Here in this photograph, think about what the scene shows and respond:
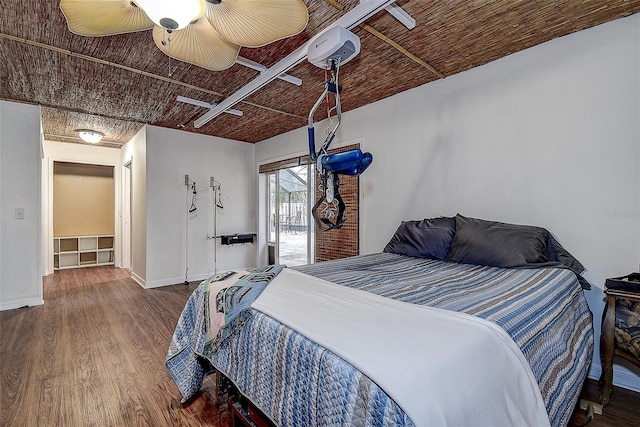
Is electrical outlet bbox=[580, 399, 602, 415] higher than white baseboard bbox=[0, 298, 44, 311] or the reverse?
the reverse

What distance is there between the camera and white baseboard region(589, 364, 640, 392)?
1.97 m

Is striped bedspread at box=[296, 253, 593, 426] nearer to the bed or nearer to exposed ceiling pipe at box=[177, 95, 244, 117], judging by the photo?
the bed

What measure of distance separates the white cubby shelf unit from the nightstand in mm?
7848

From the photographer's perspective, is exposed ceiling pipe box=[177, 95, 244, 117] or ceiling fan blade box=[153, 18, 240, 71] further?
exposed ceiling pipe box=[177, 95, 244, 117]

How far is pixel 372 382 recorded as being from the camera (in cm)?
78

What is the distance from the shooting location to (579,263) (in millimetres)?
2117

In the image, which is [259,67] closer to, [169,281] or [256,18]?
[256,18]

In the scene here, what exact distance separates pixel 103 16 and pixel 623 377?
3.80 m

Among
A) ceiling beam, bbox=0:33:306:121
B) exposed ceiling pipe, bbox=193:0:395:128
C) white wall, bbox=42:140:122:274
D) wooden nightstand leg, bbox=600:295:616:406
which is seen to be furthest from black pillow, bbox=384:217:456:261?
white wall, bbox=42:140:122:274

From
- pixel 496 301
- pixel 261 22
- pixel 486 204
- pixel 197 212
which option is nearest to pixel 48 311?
pixel 197 212

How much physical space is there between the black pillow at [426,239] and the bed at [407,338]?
222 mm

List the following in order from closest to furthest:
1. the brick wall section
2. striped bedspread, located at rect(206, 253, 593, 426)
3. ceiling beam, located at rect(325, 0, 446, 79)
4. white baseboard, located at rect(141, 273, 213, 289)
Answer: striped bedspread, located at rect(206, 253, 593, 426) → ceiling beam, located at rect(325, 0, 446, 79) → the brick wall section → white baseboard, located at rect(141, 273, 213, 289)

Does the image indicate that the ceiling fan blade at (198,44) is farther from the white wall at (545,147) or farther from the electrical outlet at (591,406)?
the electrical outlet at (591,406)

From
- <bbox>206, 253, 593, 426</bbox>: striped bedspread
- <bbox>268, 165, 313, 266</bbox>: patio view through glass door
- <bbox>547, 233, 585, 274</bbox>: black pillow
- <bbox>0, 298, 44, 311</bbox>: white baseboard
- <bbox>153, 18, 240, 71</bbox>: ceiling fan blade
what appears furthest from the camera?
<bbox>268, 165, 313, 266</bbox>: patio view through glass door
